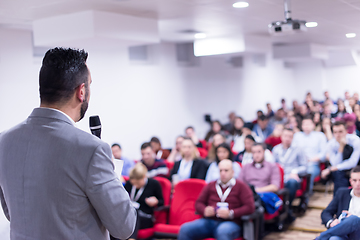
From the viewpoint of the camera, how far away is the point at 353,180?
3.47 meters

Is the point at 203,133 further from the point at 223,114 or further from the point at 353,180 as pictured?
the point at 353,180

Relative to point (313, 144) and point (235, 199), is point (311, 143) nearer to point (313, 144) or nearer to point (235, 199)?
point (313, 144)

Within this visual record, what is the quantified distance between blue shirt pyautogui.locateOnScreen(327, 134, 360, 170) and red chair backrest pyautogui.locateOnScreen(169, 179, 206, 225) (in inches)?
73.4

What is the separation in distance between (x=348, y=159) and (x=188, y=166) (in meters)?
2.09

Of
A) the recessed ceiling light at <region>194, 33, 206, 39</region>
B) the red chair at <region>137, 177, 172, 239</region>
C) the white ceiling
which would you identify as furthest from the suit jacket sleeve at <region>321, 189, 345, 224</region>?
the recessed ceiling light at <region>194, 33, 206, 39</region>

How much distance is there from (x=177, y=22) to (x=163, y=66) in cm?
291

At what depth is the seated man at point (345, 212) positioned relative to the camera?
3.20 m

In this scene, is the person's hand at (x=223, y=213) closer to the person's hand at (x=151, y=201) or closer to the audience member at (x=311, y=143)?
the person's hand at (x=151, y=201)

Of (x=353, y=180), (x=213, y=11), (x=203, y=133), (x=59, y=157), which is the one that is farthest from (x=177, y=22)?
(x=59, y=157)

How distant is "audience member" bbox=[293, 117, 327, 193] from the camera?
6160 mm

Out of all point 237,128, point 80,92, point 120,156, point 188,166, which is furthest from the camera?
point 237,128

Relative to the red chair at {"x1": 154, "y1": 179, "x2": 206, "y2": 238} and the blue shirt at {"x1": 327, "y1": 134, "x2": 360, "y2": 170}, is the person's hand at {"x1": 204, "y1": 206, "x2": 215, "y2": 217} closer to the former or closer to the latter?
the red chair at {"x1": 154, "y1": 179, "x2": 206, "y2": 238}

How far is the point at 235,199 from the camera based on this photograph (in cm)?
425

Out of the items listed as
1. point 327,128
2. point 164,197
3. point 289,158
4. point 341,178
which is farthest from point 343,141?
point 164,197
